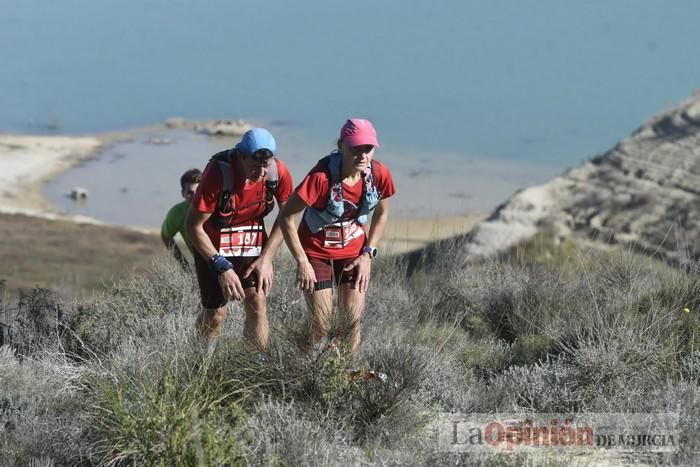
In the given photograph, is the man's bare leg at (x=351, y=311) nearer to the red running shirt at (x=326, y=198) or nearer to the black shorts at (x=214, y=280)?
the red running shirt at (x=326, y=198)

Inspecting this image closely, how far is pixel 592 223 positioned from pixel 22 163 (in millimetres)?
24579

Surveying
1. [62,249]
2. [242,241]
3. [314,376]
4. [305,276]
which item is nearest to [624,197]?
[62,249]

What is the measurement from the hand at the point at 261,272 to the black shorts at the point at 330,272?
26 cm

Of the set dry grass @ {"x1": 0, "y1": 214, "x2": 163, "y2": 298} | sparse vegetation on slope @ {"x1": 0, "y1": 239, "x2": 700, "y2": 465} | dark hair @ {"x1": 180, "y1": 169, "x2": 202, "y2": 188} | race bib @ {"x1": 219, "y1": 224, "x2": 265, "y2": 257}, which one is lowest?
dry grass @ {"x1": 0, "y1": 214, "x2": 163, "y2": 298}

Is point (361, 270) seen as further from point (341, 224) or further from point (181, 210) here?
point (181, 210)

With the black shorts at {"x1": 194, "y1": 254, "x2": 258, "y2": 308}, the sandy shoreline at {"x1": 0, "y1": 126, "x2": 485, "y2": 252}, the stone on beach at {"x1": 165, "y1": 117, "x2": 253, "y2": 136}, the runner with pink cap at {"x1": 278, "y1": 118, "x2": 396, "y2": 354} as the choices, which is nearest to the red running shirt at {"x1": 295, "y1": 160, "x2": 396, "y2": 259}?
the runner with pink cap at {"x1": 278, "y1": 118, "x2": 396, "y2": 354}

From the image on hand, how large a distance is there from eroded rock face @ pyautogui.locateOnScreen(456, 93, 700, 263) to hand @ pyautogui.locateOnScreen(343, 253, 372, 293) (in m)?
15.8

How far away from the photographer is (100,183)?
39.9 meters

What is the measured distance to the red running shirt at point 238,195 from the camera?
5.93 meters

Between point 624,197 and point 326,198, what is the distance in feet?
75.7

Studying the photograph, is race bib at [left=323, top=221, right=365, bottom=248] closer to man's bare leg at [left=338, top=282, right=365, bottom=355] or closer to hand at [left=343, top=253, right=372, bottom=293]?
hand at [left=343, top=253, right=372, bottom=293]

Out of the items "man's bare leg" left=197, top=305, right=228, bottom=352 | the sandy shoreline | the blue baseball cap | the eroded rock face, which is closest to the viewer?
the blue baseball cap

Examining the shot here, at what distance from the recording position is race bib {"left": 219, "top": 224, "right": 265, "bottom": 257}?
6207 mm

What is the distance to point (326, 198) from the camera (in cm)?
603
